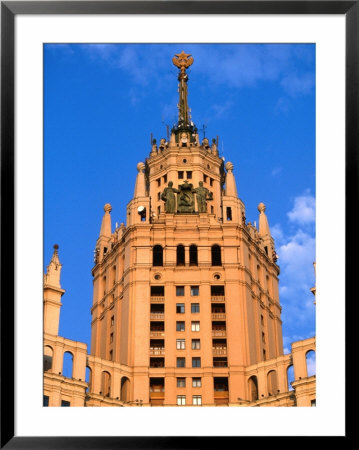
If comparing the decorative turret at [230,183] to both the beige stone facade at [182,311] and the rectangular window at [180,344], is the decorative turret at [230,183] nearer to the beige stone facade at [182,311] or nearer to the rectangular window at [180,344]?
the beige stone facade at [182,311]

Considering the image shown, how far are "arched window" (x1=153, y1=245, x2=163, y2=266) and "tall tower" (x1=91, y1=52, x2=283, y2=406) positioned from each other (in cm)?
7

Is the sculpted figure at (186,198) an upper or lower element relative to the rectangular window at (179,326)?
upper

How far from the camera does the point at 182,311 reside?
5272cm

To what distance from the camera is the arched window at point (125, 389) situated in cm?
4718

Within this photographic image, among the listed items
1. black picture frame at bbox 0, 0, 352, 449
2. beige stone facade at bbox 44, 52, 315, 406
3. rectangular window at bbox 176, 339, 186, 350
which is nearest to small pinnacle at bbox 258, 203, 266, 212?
beige stone facade at bbox 44, 52, 315, 406

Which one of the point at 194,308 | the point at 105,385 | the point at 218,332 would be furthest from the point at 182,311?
the point at 105,385

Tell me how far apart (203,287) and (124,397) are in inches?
339

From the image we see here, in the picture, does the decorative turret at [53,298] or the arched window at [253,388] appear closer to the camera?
the decorative turret at [53,298]

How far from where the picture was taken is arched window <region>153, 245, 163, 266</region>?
177 feet

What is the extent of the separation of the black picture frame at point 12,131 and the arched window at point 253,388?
33503 millimetres

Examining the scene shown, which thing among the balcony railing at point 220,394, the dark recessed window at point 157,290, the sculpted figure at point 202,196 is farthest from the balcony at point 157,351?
the sculpted figure at point 202,196

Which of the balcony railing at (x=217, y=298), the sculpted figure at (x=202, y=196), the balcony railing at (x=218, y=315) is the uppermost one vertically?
the sculpted figure at (x=202, y=196)

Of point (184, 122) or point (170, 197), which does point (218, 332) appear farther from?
point (184, 122)

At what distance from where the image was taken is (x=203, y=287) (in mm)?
52906
